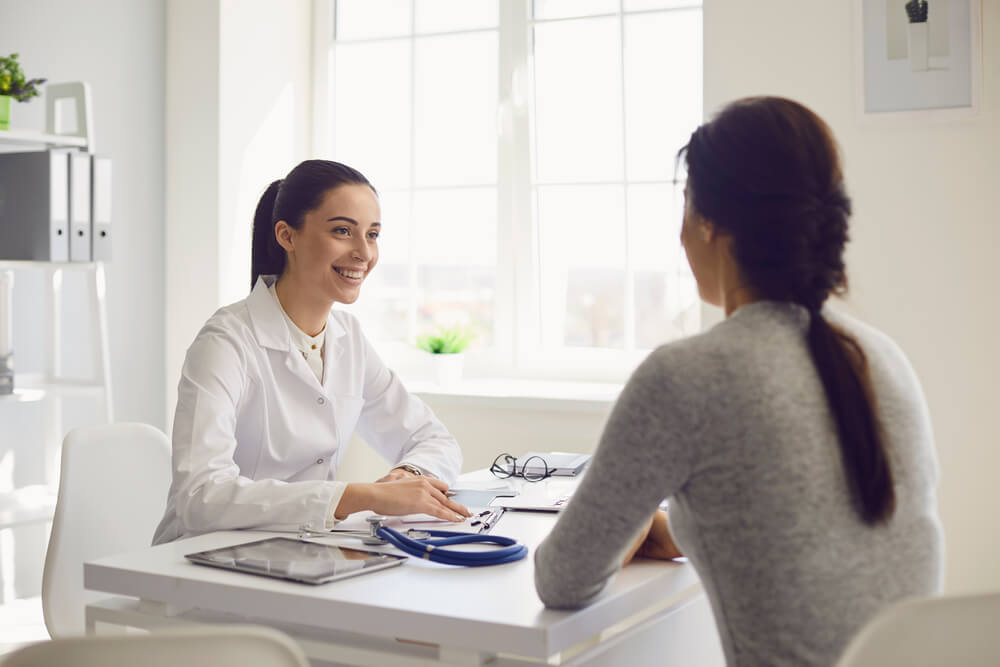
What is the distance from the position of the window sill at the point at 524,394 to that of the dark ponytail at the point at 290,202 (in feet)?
4.52

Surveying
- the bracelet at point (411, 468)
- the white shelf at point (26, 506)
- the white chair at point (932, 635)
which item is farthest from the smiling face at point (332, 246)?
the white chair at point (932, 635)

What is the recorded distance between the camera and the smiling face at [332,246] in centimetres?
223

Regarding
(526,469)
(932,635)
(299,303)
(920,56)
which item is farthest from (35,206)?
(932,635)

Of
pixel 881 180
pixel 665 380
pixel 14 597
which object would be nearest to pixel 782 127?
pixel 665 380

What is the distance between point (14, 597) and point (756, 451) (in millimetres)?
3101

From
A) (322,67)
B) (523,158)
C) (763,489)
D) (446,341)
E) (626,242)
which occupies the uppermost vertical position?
(322,67)

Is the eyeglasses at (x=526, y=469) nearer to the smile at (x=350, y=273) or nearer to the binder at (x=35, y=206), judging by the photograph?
the smile at (x=350, y=273)

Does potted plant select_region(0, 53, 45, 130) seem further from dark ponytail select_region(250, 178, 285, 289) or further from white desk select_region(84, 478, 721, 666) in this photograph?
white desk select_region(84, 478, 721, 666)

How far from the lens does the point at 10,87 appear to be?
122 inches

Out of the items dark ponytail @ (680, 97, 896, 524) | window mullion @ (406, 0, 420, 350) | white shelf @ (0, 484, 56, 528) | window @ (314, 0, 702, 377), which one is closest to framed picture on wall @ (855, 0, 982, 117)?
window @ (314, 0, 702, 377)

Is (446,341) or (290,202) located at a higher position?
(290,202)

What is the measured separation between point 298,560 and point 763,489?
2.31 feet

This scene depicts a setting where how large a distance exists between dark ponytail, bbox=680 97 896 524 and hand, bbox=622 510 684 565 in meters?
0.46

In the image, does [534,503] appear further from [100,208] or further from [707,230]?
[100,208]
